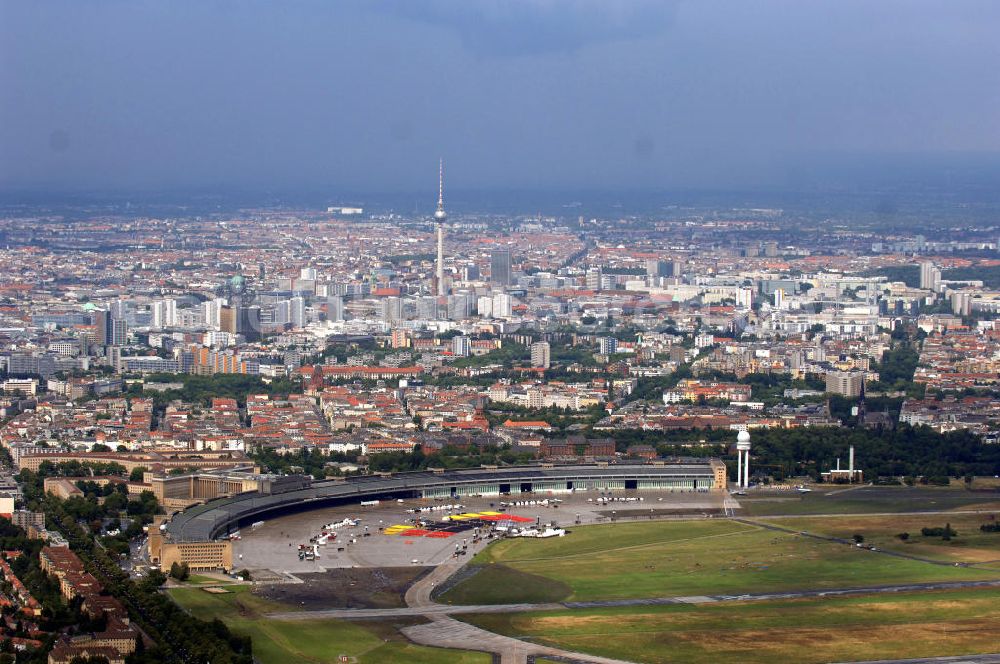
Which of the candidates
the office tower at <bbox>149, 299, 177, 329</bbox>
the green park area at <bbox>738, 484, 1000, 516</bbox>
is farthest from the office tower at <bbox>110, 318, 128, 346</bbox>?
the green park area at <bbox>738, 484, 1000, 516</bbox>

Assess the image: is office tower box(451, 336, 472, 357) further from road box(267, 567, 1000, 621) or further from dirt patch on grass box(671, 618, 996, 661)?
dirt patch on grass box(671, 618, 996, 661)

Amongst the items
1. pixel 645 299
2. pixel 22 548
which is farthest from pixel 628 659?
pixel 645 299

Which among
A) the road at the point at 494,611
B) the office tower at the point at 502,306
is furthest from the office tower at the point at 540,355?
the road at the point at 494,611

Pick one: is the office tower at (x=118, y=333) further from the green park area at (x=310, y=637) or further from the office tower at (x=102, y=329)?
the green park area at (x=310, y=637)

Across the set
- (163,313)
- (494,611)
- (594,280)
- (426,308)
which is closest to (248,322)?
(163,313)

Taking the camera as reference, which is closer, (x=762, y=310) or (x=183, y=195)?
(x=762, y=310)

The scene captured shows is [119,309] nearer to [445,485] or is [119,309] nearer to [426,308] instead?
[426,308]

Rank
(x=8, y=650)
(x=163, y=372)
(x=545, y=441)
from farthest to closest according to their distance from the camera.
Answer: (x=163, y=372), (x=545, y=441), (x=8, y=650)

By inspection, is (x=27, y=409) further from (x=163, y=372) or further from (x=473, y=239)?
(x=473, y=239)
